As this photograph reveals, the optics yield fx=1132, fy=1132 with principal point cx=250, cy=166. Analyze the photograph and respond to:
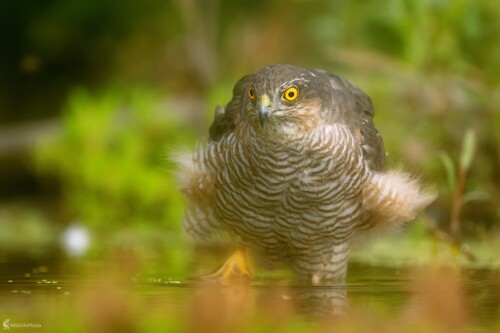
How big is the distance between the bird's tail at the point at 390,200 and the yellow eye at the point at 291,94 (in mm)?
653

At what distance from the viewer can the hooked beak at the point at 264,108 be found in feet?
16.6

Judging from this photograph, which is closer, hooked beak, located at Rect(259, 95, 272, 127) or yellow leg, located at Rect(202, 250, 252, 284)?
hooked beak, located at Rect(259, 95, 272, 127)

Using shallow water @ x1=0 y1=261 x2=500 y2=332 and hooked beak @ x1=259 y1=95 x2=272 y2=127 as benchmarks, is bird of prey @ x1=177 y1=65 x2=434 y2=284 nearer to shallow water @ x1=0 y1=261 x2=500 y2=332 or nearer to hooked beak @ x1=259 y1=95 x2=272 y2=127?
hooked beak @ x1=259 y1=95 x2=272 y2=127

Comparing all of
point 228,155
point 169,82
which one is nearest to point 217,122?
point 228,155

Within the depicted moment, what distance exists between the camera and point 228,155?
18.1 ft

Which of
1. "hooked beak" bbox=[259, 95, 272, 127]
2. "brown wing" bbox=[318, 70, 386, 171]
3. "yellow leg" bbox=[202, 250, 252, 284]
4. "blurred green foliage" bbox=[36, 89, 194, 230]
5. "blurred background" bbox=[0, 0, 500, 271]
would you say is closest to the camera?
"hooked beak" bbox=[259, 95, 272, 127]

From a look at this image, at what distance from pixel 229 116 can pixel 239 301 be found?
4.60ft

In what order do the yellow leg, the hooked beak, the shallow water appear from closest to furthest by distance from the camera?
the shallow water → the hooked beak → the yellow leg

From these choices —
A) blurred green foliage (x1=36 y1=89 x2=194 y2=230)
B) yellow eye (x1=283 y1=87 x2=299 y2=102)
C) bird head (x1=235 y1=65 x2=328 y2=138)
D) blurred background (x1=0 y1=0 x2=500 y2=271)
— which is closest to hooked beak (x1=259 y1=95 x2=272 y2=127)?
bird head (x1=235 y1=65 x2=328 y2=138)

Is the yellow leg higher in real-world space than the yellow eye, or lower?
lower

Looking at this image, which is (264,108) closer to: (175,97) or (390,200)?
(390,200)

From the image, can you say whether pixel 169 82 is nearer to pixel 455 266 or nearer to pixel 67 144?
pixel 67 144

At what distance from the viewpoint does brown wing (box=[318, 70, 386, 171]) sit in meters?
5.56

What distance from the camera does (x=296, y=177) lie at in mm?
5320
